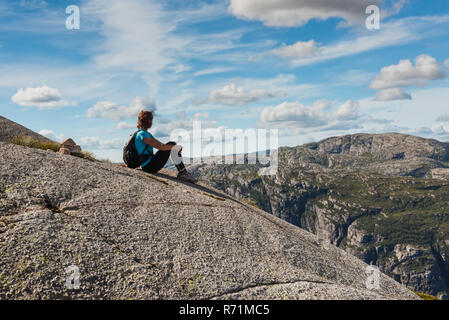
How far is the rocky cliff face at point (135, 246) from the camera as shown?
31.9 ft

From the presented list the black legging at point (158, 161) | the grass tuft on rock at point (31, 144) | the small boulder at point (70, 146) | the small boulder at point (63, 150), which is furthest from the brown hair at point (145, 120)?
the grass tuft on rock at point (31, 144)

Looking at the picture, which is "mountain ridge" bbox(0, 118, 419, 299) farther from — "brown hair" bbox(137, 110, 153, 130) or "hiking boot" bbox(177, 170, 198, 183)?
"hiking boot" bbox(177, 170, 198, 183)

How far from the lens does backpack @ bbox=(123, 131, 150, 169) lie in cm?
2022

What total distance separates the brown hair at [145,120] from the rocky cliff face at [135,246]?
341 cm

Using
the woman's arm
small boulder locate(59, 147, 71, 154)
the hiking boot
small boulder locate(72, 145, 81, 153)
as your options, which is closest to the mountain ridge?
small boulder locate(59, 147, 71, 154)

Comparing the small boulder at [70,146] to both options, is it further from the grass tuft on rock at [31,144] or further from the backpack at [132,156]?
the backpack at [132,156]

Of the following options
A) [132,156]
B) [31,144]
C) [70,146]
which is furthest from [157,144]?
[31,144]

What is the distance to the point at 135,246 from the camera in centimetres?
1155

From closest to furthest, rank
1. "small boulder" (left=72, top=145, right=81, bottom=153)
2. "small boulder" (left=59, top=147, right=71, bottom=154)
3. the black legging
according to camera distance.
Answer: "small boulder" (left=59, top=147, right=71, bottom=154) < the black legging < "small boulder" (left=72, top=145, right=81, bottom=153)

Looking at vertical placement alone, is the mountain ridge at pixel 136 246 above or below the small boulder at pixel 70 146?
below

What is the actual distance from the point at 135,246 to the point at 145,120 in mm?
9367

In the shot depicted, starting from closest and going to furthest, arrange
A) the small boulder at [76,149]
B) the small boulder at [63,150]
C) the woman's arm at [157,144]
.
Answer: the woman's arm at [157,144], the small boulder at [63,150], the small boulder at [76,149]

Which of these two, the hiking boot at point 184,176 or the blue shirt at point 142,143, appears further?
the hiking boot at point 184,176
